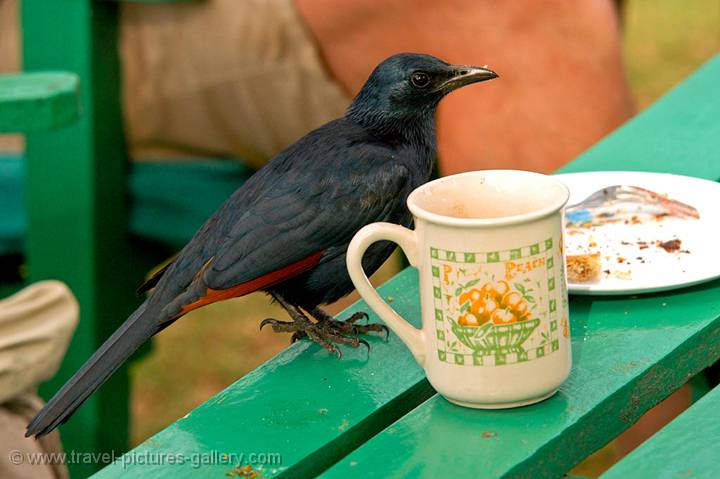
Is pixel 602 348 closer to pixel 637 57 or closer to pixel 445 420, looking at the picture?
pixel 445 420

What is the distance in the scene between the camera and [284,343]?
5316 mm

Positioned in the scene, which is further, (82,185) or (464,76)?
→ (82,185)

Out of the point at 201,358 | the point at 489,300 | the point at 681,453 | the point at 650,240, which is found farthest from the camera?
the point at 201,358

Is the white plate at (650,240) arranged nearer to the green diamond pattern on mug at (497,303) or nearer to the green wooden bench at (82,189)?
the green diamond pattern on mug at (497,303)

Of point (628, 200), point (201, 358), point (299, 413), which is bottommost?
point (201, 358)

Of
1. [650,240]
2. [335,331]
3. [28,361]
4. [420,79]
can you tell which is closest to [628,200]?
[650,240]

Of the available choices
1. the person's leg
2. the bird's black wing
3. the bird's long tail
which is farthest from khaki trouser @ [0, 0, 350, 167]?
the bird's long tail

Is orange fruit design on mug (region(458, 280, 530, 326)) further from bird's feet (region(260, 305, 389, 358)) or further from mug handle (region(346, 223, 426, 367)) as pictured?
bird's feet (region(260, 305, 389, 358))

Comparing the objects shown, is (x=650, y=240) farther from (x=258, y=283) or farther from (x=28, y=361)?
(x=28, y=361)

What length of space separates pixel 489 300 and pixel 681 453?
284mm

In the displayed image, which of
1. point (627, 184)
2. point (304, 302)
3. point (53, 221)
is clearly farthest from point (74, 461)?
point (627, 184)

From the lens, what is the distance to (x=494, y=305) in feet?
4.89

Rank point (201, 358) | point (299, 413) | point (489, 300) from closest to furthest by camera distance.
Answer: point (489, 300), point (299, 413), point (201, 358)

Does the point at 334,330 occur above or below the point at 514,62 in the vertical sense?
below
